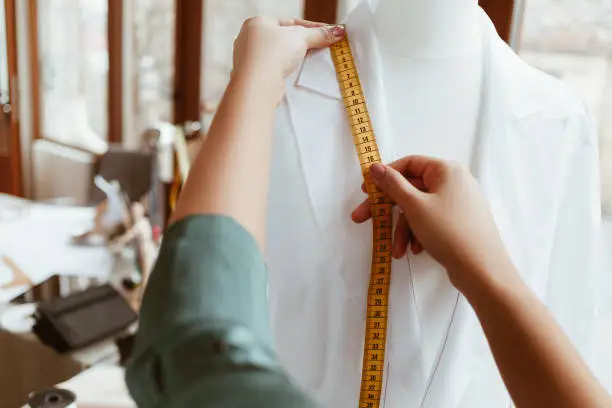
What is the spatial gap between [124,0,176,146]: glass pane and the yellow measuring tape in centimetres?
305

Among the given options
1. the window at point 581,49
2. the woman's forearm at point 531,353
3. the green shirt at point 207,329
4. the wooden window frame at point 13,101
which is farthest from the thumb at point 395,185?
the wooden window frame at point 13,101

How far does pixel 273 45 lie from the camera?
2.66 feet

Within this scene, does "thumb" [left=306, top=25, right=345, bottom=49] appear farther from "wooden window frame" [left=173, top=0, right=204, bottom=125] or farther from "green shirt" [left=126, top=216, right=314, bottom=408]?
"wooden window frame" [left=173, top=0, right=204, bottom=125]

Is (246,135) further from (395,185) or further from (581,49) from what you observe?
(581,49)

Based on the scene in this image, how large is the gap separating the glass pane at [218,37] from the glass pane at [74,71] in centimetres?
83

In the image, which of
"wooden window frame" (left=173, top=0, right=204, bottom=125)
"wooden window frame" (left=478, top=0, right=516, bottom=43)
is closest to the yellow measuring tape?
"wooden window frame" (left=478, top=0, right=516, bottom=43)

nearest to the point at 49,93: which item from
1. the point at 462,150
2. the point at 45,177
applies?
the point at 45,177

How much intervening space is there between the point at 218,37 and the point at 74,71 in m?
1.48

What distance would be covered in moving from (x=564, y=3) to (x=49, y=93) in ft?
13.9

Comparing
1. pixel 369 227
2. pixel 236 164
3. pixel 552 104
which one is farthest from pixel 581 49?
pixel 236 164

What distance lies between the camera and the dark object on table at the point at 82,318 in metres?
1.91

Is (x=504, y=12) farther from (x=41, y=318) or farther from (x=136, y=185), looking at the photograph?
(x=136, y=185)

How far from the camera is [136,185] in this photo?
348cm

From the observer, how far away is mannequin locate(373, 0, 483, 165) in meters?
0.90
